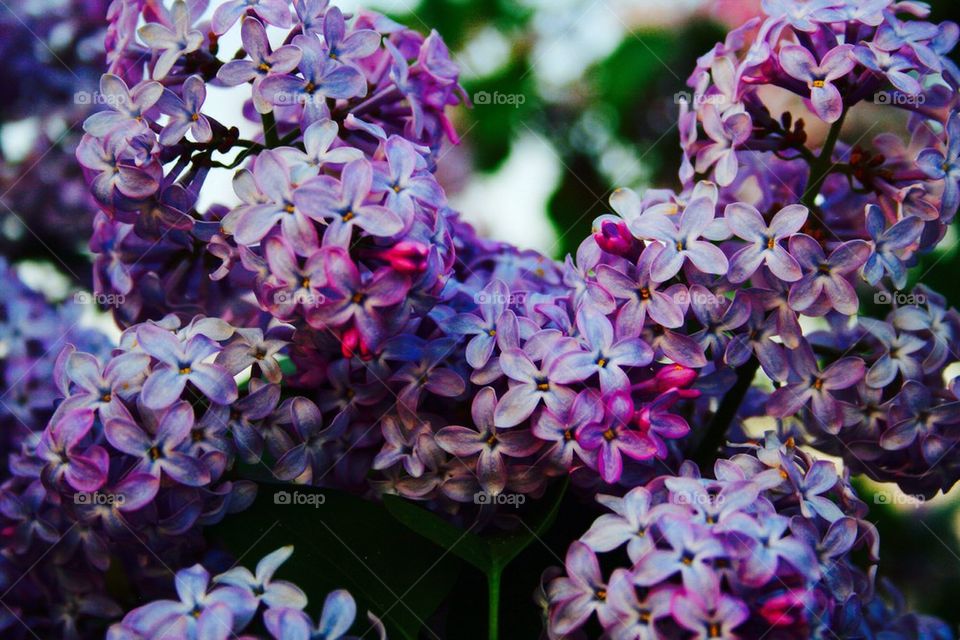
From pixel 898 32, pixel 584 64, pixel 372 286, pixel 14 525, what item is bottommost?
pixel 14 525

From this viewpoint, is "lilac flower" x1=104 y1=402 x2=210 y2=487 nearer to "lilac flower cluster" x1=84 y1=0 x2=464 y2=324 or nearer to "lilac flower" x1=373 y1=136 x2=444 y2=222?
"lilac flower cluster" x1=84 y1=0 x2=464 y2=324

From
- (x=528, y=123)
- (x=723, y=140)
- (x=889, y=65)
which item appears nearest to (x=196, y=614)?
(x=723, y=140)

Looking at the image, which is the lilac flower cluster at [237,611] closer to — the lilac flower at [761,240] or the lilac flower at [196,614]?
the lilac flower at [196,614]

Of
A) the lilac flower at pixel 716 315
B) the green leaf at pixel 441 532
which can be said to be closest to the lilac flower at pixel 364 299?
the green leaf at pixel 441 532

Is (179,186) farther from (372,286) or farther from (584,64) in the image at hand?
(584,64)

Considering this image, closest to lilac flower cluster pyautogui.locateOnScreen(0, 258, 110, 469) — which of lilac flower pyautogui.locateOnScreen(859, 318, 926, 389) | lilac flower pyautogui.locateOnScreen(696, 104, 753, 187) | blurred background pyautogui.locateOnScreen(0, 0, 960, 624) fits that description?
blurred background pyautogui.locateOnScreen(0, 0, 960, 624)

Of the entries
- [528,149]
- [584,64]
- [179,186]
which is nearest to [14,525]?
[179,186]
